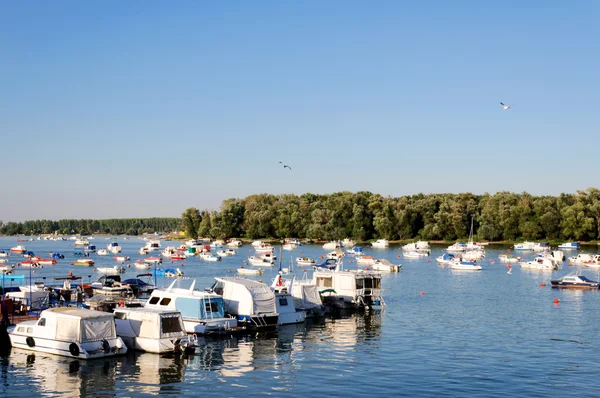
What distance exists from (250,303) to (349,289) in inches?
704

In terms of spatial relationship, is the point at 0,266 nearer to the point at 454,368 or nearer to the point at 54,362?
the point at 54,362

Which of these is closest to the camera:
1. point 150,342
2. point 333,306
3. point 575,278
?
point 150,342

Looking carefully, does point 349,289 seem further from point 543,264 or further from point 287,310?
point 543,264

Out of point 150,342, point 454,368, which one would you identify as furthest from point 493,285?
point 150,342

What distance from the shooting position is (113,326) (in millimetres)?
43844

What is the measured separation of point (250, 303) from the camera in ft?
183

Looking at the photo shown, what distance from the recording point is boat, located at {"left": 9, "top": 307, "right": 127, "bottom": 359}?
140 ft

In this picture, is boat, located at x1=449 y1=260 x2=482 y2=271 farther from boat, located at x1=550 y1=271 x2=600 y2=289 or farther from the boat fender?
the boat fender

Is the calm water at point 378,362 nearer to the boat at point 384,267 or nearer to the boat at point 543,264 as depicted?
the boat at point 384,267

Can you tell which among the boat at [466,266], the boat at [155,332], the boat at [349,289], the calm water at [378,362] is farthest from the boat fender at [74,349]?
the boat at [466,266]

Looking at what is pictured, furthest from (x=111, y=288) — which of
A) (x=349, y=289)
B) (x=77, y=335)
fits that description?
(x=77, y=335)

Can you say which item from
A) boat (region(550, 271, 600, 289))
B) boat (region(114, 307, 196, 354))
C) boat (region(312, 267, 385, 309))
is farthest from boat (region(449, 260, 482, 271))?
boat (region(114, 307, 196, 354))

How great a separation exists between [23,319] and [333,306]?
30.2 meters

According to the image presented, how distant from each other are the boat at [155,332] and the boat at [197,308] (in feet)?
19.5
